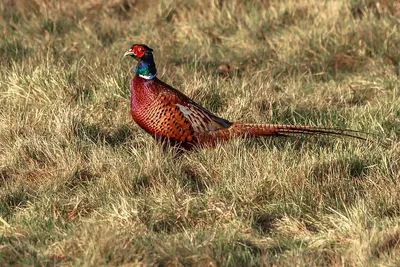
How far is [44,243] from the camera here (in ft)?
13.6

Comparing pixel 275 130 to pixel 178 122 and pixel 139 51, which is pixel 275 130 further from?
pixel 139 51

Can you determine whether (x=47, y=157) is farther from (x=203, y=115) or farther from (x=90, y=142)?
(x=203, y=115)

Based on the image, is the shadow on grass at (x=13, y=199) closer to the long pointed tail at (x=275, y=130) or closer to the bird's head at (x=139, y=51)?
the bird's head at (x=139, y=51)

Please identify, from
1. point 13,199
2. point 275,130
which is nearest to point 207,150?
point 275,130

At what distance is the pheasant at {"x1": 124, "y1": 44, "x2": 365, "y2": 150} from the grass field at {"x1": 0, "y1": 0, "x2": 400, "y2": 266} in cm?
12

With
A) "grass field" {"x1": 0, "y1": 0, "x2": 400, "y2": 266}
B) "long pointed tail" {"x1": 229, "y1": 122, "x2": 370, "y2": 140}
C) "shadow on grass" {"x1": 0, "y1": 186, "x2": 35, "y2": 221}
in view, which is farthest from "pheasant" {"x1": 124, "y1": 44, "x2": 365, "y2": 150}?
"shadow on grass" {"x1": 0, "y1": 186, "x2": 35, "y2": 221}

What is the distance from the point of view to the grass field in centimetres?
411

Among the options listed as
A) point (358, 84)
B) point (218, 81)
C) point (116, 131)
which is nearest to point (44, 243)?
point (116, 131)

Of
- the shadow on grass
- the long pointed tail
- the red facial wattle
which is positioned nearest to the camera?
the shadow on grass

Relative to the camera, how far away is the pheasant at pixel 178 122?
5332 millimetres

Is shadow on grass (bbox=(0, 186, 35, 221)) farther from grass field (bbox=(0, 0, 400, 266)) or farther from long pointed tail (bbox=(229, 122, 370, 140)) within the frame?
long pointed tail (bbox=(229, 122, 370, 140))

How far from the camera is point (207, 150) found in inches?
208

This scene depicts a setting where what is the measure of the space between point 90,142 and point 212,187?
98cm

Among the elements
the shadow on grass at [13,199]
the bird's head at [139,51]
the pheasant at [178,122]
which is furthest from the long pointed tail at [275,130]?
the shadow on grass at [13,199]
